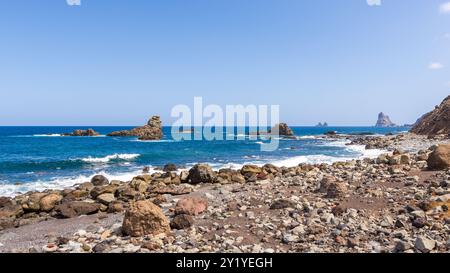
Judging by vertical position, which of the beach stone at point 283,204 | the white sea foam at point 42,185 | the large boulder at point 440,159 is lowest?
the white sea foam at point 42,185

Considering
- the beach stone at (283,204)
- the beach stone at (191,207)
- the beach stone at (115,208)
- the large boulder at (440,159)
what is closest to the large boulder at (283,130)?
the large boulder at (440,159)

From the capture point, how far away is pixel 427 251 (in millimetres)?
6617

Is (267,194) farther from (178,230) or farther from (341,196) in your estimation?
(178,230)

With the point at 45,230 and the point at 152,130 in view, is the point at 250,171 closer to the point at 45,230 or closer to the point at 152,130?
the point at 45,230

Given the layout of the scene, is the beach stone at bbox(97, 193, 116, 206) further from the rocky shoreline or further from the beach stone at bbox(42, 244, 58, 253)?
the beach stone at bbox(42, 244, 58, 253)

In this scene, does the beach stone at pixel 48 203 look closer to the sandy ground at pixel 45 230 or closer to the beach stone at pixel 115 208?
the sandy ground at pixel 45 230

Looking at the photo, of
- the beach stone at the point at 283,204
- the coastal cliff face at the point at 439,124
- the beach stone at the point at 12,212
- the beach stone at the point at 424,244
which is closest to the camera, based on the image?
the beach stone at the point at 424,244

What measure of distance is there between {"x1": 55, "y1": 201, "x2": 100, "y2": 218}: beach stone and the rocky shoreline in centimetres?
4

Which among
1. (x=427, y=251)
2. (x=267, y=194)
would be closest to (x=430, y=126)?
(x=267, y=194)

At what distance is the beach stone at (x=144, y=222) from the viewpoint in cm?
874

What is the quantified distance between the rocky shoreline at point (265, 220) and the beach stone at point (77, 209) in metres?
0.04

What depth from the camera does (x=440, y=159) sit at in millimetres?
15211

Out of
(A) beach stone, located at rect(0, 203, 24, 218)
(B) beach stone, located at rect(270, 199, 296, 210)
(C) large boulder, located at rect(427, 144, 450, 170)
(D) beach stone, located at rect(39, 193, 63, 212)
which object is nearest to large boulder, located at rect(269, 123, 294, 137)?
(C) large boulder, located at rect(427, 144, 450, 170)
